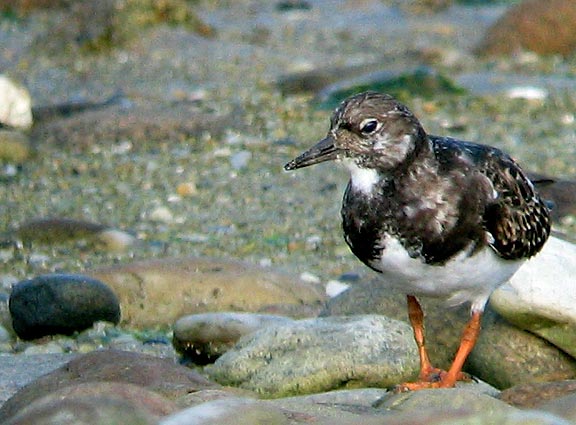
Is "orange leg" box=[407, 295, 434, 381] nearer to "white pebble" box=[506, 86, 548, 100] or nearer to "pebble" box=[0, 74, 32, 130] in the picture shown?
"pebble" box=[0, 74, 32, 130]

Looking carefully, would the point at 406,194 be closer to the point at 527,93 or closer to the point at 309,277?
the point at 309,277

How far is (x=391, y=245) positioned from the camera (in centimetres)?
409

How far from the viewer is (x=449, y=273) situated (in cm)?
415

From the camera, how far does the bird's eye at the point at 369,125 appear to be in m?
4.14

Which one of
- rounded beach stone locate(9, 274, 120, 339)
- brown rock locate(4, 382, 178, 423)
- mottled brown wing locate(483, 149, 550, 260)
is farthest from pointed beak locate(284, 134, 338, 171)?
rounded beach stone locate(9, 274, 120, 339)

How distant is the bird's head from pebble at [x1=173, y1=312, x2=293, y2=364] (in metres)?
1.07

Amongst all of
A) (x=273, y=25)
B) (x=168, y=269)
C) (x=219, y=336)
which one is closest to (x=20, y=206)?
(x=168, y=269)

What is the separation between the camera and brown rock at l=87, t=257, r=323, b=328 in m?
5.69

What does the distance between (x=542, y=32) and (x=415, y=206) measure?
21.7ft

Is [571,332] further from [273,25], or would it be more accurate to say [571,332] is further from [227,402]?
[273,25]

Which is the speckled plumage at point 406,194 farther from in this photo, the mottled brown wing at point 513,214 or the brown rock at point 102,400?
the brown rock at point 102,400

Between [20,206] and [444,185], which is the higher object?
[444,185]

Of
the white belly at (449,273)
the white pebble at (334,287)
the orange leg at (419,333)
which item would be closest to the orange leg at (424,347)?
the orange leg at (419,333)

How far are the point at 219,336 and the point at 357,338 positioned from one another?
72 cm
